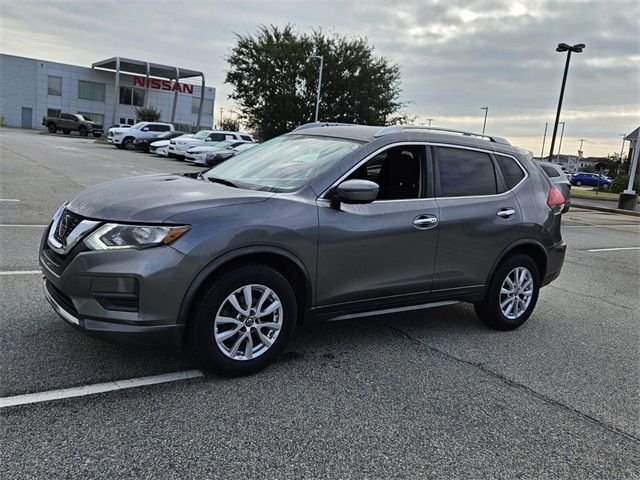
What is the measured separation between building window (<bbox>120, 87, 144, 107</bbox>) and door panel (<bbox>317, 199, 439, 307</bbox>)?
207 ft

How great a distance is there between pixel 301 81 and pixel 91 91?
31607mm

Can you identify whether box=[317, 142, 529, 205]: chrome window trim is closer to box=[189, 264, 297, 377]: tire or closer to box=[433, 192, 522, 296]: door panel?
box=[433, 192, 522, 296]: door panel

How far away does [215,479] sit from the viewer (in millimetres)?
2639

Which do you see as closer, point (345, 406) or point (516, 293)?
point (345, 406)

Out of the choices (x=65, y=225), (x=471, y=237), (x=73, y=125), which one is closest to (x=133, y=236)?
(x=65, y=225)

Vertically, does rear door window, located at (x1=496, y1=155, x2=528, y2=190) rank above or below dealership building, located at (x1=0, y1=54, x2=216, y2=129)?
below

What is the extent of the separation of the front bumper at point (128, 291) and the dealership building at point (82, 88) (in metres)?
55.6

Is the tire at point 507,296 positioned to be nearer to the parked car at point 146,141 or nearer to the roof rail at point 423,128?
the roof rail at point 423,128

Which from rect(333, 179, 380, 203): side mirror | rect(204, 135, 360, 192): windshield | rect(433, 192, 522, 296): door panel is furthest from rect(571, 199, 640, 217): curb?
rect(333, 179, 380, 203): side mirror

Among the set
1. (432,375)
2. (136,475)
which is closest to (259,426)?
(136,475)

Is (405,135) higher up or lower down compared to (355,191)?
higher up

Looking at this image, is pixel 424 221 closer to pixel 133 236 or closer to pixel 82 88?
pixel 133 236

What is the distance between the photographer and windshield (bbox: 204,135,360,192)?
4.20 metres

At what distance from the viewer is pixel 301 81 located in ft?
131
